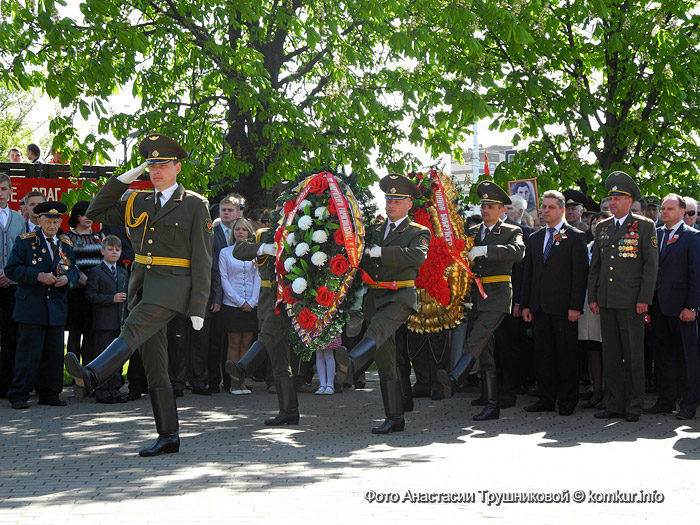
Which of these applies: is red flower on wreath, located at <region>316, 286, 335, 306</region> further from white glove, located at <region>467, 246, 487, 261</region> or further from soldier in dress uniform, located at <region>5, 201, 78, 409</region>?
soldier in dress uniform, located at <region>5, 201, 78, 409</region>

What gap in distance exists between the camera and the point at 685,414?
31.5ft

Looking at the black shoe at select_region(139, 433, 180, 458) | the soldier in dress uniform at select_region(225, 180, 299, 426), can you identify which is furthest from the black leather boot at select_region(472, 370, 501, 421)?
the black shoe at select_region(139, 433, 180, 458)

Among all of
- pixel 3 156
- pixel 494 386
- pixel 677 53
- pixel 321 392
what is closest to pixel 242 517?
pixel 494 386

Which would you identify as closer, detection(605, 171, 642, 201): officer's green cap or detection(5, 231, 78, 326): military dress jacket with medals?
detection(605, 171, 642, 201): officer's green cap

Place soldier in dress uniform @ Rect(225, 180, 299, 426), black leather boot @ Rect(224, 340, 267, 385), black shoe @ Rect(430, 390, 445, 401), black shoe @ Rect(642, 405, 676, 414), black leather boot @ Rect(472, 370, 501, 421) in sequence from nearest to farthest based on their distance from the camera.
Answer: black leather boot @ Rect(224, 340, 267, 385), soldier in dress uniform @ Rect(225, 180, 299, 426), black leather boot @ Rect(472, 370, 501, 421), black shoe @ Rect(642, 405, 676, 414), black shoe @ Rect(430, 390, 445, 401)

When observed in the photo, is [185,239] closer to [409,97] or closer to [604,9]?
[409,97]

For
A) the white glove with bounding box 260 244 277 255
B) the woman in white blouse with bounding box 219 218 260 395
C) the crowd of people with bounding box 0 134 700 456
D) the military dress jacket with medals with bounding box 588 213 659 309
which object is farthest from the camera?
the woman in white blouse with bounding box 219 218 260 395

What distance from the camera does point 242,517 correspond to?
538 centimetres

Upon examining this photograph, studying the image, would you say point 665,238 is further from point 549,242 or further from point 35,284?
point 35,284

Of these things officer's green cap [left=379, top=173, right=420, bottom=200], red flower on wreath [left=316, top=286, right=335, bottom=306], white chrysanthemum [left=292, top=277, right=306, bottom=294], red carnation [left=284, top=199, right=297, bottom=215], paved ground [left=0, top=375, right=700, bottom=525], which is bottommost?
paved ground [left=0, top=375, right=700, bottom=525]

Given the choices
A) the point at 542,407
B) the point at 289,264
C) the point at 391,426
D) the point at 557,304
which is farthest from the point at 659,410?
the point at 289,264

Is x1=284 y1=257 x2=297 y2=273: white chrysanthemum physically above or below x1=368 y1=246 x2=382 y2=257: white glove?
below

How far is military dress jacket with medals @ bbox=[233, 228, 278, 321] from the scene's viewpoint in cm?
897

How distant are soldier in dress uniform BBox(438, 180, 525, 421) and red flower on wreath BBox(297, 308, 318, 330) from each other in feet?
5.50
